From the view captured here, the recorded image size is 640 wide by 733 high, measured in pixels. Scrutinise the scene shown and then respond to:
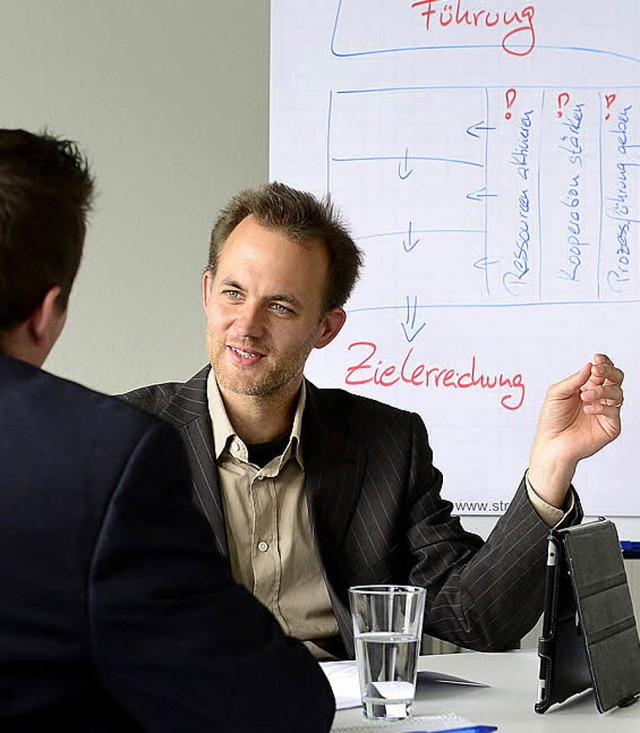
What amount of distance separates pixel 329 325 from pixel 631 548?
0.80m

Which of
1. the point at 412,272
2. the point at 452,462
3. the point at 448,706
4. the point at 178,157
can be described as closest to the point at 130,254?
the point at 178,157

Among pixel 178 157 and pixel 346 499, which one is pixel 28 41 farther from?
pixel 346 499

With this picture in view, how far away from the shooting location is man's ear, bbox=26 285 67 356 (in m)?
0.95

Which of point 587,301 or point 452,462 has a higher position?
point 587,301

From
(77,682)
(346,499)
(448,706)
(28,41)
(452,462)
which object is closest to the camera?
(77,682)

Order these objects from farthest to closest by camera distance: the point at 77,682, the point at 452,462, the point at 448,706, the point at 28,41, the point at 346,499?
the point at 28,41
the point at 452,462
the point at 346,499
the point at 448,706
the point at 77,682

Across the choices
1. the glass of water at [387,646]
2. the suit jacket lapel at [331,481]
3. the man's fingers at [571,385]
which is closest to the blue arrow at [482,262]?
the suit jacket lapel at [331,481]

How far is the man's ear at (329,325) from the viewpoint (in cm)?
211

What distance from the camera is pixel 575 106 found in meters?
2.48

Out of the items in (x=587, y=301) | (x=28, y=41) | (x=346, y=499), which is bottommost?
(x=346, y=499)

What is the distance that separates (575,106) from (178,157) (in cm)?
93

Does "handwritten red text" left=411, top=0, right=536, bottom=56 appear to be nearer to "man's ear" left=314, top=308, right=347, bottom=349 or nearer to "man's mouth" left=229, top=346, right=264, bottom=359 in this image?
"man's ear" left=314, top=308, right=347, bottom=349

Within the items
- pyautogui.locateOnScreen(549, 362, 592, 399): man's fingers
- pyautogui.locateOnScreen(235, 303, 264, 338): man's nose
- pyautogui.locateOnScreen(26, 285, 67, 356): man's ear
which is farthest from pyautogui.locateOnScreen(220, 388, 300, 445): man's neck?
pyautogui.locateOnScreen(26, 285, 67, 356): man's ear

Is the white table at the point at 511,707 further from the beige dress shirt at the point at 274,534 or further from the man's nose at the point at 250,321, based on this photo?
the man's nose at the point at 250,321
